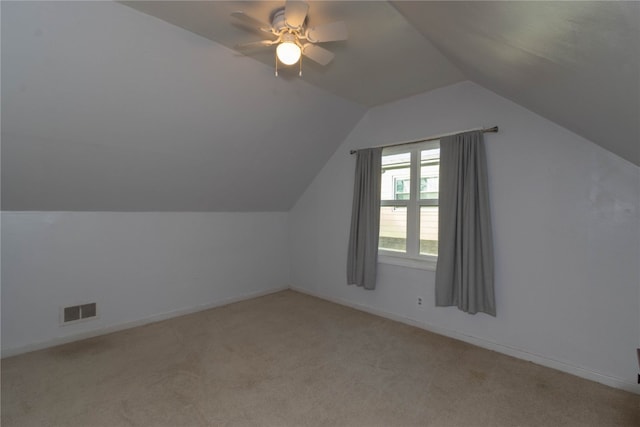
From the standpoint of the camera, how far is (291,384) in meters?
2.20

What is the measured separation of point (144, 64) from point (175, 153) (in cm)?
92

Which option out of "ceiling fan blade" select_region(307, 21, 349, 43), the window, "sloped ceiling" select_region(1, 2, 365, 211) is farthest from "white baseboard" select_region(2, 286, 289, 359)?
"ceiling fan blade" select_region(307, 21, 349, 43)

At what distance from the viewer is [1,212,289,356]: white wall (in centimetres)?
267

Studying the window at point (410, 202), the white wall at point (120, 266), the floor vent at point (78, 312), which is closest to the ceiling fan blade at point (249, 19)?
the window at point (410, 202)

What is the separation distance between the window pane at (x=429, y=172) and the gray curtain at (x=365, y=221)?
1.59 ft

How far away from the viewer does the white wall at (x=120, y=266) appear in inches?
105

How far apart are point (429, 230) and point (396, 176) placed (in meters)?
0.76

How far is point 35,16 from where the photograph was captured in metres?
1.69

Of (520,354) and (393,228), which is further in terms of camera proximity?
(393,228)

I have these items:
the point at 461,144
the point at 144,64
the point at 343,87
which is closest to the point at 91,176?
the point at 144,64

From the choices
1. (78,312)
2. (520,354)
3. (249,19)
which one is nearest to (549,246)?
(520,354)

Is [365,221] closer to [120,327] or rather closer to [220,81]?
[220,81]

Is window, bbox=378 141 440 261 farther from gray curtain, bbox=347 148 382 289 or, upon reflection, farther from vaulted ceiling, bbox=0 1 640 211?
vaulted ceiling, bbox=0 1 640 211

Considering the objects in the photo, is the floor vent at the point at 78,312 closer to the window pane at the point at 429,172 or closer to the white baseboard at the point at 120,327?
the white baseboard at the point at 120,327
